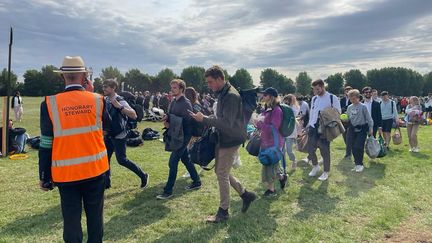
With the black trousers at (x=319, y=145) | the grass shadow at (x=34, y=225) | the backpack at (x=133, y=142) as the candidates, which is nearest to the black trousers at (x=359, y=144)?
the black trousers at (x=319, y=145)

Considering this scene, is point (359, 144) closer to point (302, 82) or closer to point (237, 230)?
point (237, 230)

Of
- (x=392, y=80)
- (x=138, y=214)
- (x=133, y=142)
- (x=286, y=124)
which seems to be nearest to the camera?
(x=138, y=214)

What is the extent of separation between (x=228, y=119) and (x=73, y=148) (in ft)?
6.72

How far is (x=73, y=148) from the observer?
9.70 feet

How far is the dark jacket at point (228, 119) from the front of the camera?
4473 mm

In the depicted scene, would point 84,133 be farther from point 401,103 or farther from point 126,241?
point 401,103

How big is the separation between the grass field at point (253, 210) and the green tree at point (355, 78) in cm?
8710

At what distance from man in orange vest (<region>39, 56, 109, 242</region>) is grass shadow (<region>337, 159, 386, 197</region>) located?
474 centimetres

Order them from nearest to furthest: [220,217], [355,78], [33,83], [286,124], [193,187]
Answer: [220,217]
[286,124]
[193,187]
[33,83]
[355,78]

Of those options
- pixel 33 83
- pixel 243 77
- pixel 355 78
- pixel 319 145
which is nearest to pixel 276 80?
pixel 243 77

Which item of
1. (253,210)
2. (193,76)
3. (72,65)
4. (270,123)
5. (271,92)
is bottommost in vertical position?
(253,210)

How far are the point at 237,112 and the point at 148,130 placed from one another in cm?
969

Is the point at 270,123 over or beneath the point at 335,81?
beneath

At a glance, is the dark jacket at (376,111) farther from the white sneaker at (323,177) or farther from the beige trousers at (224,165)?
the beige trousers at (224,165)
